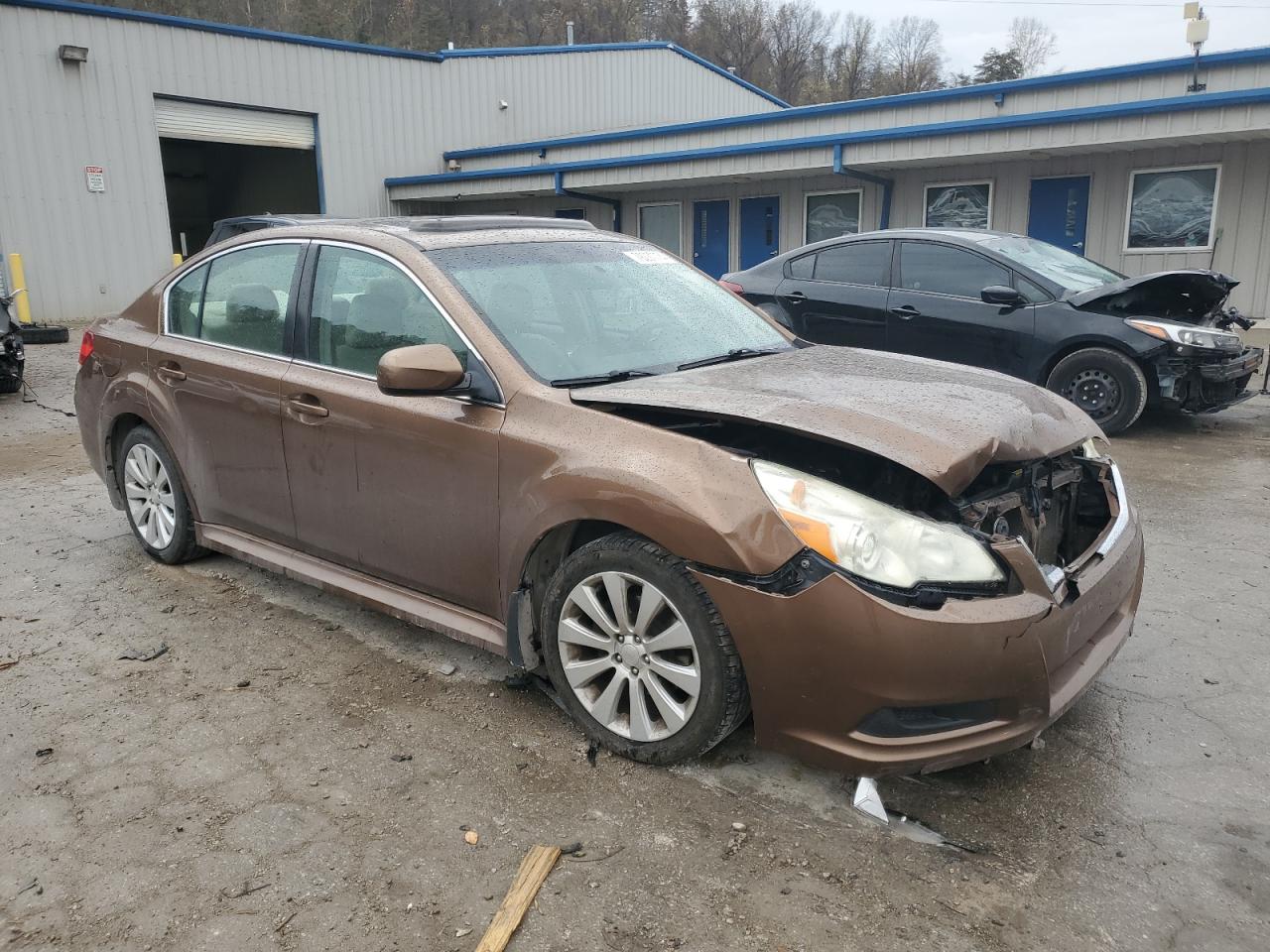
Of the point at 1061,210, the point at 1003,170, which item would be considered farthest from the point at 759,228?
the point at 1061,210

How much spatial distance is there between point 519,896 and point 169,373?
3171 mm

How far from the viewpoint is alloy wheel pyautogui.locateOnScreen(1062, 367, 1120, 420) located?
25.9ft

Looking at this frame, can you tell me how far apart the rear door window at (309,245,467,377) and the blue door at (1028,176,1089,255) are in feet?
40.4

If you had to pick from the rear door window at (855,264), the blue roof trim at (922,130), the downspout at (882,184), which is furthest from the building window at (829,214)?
the rear door window at (855,264)

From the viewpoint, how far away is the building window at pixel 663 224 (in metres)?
18.7

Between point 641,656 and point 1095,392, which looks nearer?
point 641,656

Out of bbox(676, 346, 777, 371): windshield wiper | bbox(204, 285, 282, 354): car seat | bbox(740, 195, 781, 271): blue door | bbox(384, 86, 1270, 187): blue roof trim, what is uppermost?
bbox(384, 86, 1270, 187): blue roof trim

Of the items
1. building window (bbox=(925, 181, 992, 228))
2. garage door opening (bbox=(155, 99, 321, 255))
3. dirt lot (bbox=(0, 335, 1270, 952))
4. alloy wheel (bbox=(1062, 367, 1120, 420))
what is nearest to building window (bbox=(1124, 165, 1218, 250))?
building window (bbox=(925, 181, 992, 228))

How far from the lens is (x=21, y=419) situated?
9352 mm

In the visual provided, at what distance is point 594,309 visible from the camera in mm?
3619

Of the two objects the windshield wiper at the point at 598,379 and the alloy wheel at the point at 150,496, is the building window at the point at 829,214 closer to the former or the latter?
the alloy wheel at the point at 150,496

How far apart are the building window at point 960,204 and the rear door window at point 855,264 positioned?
6228 mm

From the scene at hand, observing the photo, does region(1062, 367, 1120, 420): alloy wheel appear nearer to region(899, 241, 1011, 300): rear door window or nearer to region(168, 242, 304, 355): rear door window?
region(899, 241, 1011, 300): rear door window

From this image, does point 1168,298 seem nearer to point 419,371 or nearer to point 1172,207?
point 1172,207
